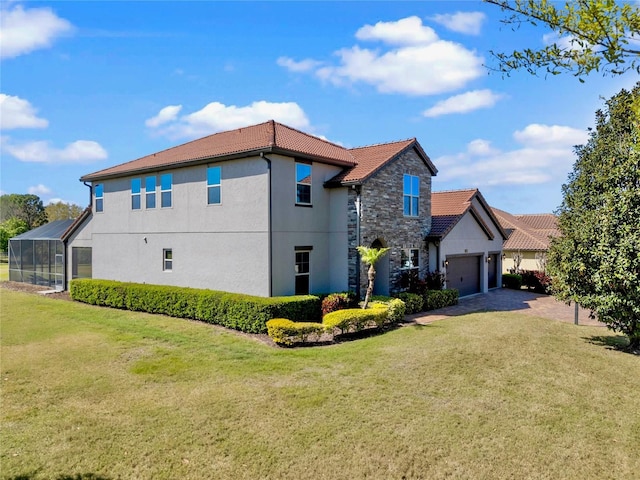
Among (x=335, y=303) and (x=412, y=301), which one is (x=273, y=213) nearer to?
(x=335, y=303)

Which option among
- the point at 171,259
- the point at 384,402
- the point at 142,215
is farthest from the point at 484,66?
the point at 142,215

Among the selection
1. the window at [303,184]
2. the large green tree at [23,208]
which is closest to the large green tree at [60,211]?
the large green tree at [23,208]

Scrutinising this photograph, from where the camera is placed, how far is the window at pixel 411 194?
19.4m

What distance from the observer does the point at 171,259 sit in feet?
63.2

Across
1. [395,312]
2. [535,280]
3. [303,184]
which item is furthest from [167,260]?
[535,280]

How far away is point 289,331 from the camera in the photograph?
12414 mm

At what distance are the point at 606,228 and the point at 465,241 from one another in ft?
37.4

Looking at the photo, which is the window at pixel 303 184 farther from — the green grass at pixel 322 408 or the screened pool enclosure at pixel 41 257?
the screened pool enclosure at pixel 41 257

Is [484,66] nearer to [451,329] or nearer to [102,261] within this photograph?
[451,329]

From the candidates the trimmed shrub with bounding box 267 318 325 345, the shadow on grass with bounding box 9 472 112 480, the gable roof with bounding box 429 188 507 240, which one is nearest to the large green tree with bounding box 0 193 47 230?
the gable roof with bounding box 429 188 507 240

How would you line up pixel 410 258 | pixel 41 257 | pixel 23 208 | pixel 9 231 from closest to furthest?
pixel 410 258 < pixel 41 257 < pixel 9 231 < pixel 23 208

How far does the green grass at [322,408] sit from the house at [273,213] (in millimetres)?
4255

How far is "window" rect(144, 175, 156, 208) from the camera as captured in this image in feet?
66.3

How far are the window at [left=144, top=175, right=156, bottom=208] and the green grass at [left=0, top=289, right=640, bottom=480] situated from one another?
8.76 m
